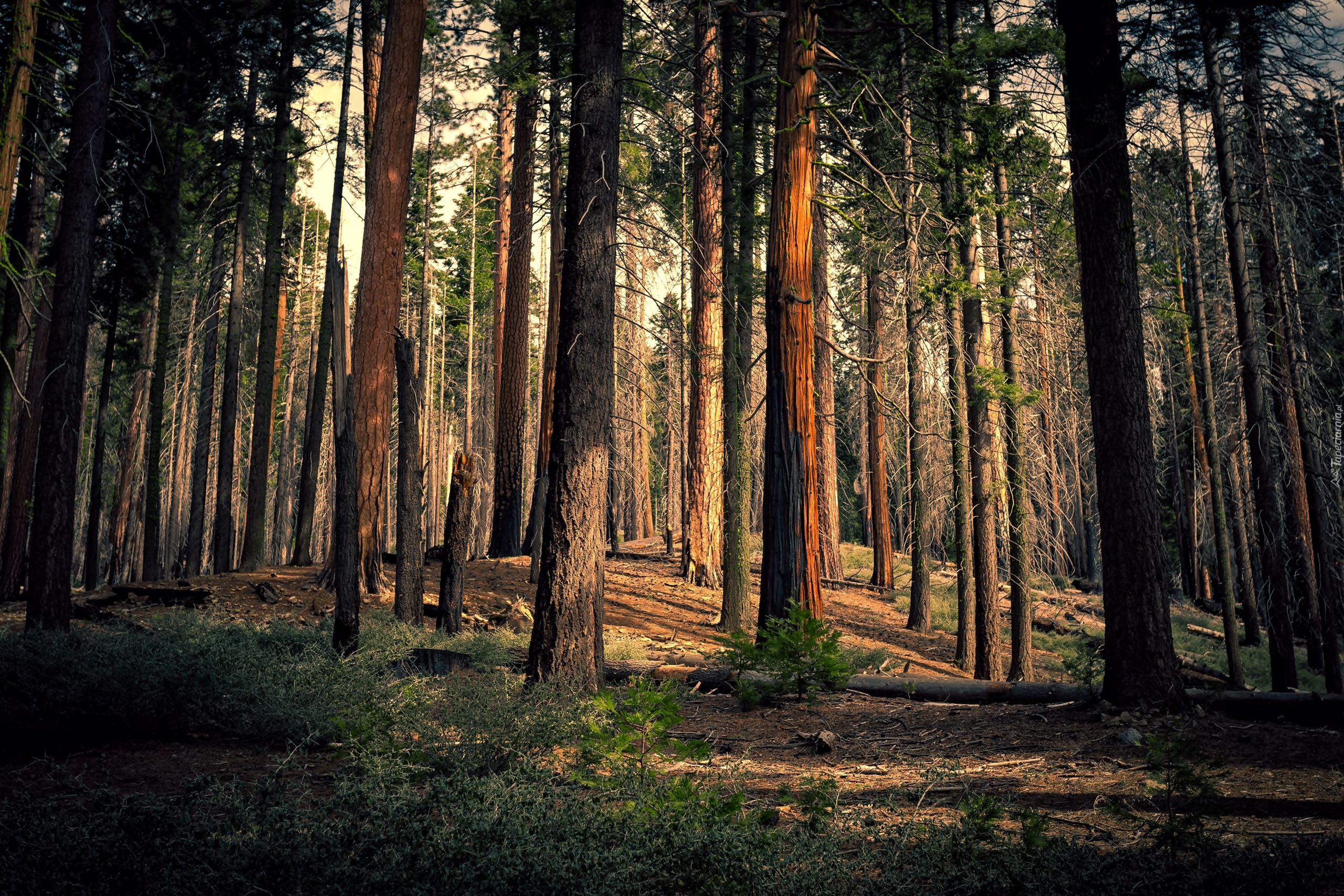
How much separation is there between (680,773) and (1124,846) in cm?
249

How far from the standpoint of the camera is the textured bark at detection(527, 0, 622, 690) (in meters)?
6.60

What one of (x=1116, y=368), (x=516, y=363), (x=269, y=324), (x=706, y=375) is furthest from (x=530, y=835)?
(x=269, y=324)

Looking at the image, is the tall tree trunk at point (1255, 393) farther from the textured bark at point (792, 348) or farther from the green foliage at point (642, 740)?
the green foliage at point (642, 740)

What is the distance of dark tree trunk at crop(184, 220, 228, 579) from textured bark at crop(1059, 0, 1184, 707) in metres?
15.6

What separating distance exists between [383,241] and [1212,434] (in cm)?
1371

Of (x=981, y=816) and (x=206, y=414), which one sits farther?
(x=206, y=414)

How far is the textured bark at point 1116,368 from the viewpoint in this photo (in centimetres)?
622

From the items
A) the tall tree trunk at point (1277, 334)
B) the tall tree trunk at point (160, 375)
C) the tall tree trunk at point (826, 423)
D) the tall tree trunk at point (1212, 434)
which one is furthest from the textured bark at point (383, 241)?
the tall tree trunk at point (1212, 434)

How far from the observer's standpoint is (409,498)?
8.83m

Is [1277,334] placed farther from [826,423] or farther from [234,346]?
[234,346]

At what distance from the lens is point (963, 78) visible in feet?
33.3

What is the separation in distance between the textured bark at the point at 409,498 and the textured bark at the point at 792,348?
13.3 ft

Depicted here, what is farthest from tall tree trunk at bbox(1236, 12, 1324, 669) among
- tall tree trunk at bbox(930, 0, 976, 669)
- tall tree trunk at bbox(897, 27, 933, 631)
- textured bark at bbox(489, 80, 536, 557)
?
textured bark at bbox(489, 80, 536, 557)

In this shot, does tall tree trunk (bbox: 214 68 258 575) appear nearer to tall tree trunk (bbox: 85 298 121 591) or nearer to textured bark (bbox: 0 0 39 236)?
tall tree trunk (bbox: 85 298 121 591)
